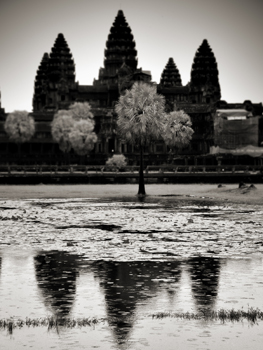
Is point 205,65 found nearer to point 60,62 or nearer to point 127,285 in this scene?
point 60,62

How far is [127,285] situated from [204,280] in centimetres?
180

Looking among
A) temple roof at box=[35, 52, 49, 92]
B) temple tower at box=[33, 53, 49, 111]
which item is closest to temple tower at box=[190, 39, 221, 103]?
temple tower at box=[33, 53, 49, 111]

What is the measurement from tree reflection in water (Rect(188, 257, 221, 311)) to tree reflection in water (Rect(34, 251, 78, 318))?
98.2 inches

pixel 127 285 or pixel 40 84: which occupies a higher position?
pixel 40 84

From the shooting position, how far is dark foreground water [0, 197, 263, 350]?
12.4 metres

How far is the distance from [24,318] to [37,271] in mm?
5057

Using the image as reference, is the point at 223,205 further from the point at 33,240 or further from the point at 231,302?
the point at 231,302

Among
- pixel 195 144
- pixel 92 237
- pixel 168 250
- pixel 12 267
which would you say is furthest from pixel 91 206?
pixel 195 144

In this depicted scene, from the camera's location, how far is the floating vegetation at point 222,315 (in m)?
13.5

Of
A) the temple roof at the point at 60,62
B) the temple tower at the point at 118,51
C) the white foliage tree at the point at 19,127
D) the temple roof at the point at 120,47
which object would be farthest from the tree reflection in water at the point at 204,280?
the temple roof at the point at 60,62

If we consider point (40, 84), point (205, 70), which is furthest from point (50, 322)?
point (40, 84)

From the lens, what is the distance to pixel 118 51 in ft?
575

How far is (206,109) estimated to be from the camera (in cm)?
14012

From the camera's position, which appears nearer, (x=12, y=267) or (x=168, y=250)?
(x=12, y=267)
